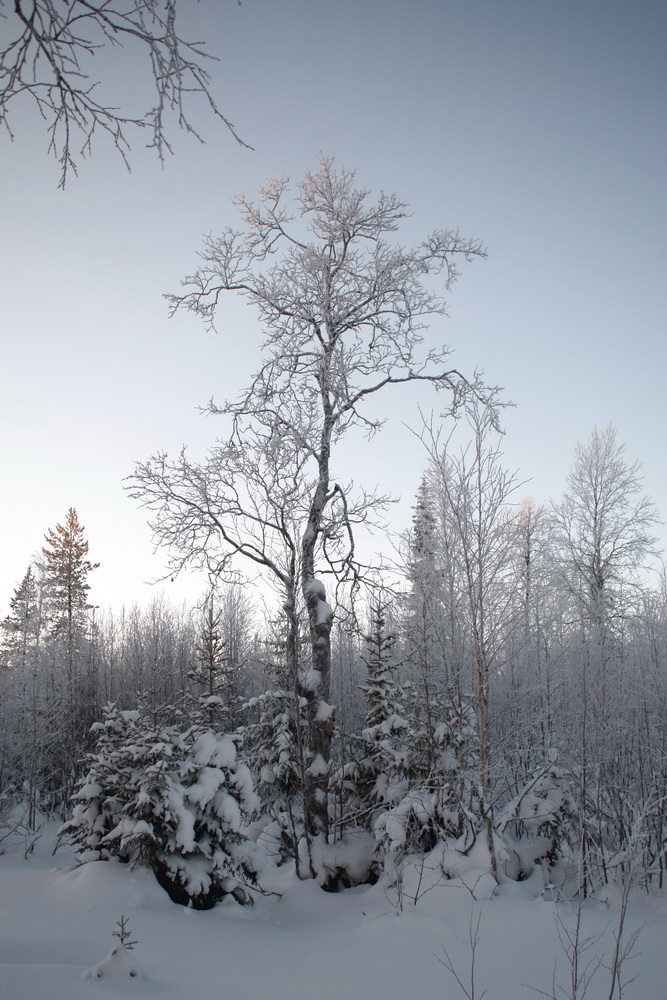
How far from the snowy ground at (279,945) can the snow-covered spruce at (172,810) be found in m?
0.32

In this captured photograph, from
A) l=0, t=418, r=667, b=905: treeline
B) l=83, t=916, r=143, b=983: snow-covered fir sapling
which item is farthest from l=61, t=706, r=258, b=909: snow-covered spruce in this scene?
l=83, t=916, r=143, b=983: snow-covered fir sapling

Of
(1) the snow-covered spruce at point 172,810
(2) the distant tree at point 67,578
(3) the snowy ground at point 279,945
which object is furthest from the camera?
(2) the distant tree at point 67,578

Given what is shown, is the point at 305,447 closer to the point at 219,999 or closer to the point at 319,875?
the point at 319,875

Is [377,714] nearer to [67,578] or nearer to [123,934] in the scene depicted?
[123,934]

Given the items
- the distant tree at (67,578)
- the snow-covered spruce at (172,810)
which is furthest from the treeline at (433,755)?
the distant tree at (67,578)

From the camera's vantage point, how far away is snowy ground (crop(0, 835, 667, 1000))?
17.1ft

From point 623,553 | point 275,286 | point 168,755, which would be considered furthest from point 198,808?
point 623,553

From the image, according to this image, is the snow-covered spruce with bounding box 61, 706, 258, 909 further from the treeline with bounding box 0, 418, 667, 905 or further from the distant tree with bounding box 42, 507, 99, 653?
the distant tree with bounding box 42, 507, 99, 653

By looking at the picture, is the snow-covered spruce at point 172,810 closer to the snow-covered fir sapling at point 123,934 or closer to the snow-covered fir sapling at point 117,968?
the snow-covered fir sapling at point 123,934

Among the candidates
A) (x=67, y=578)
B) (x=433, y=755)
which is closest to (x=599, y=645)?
(x=433, y=755)

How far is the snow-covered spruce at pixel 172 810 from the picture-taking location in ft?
25.0

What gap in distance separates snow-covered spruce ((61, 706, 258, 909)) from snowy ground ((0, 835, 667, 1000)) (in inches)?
12.6

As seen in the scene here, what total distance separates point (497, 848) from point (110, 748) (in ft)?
18.8

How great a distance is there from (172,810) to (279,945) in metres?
2.00
